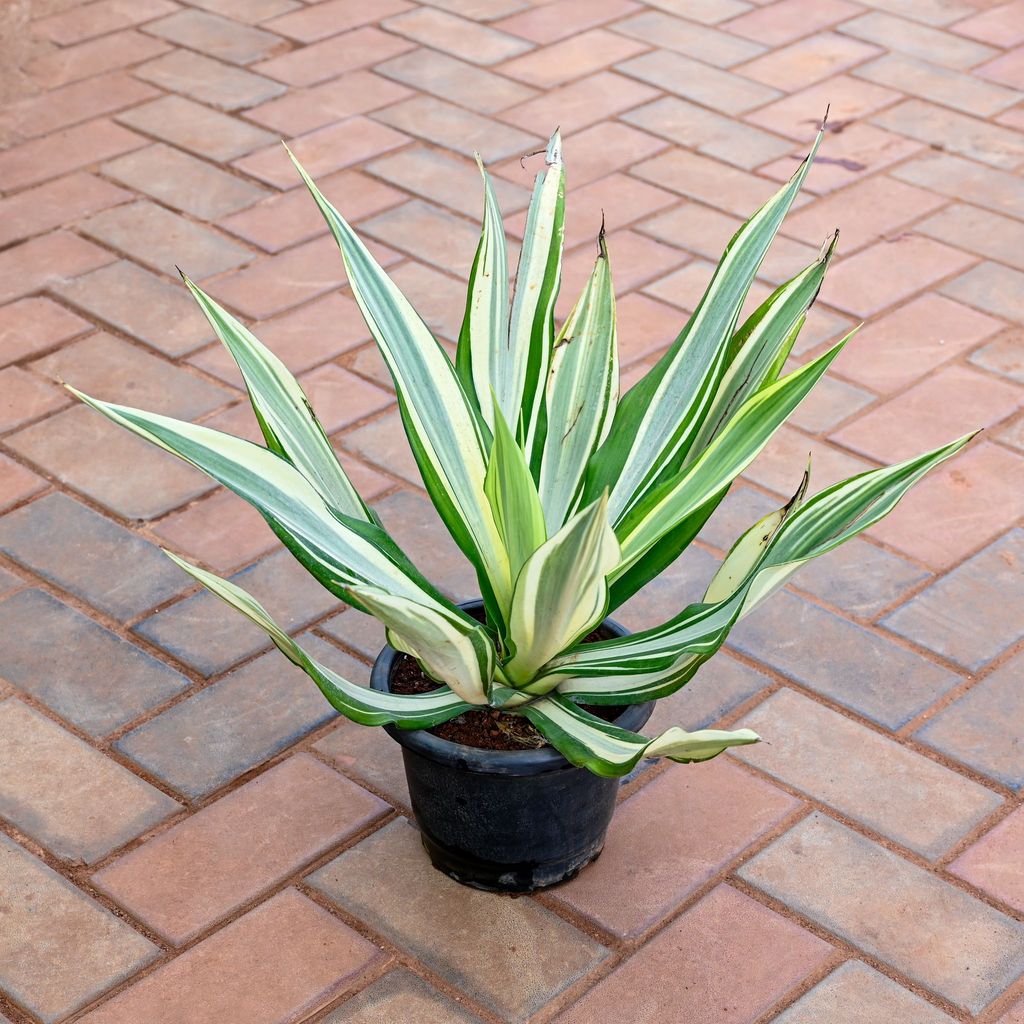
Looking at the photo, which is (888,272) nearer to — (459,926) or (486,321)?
(486,321)

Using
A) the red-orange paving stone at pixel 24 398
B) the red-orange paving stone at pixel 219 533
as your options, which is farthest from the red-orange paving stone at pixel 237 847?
the red-orange paving stone at pixel 24 398

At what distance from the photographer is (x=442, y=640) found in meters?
1.56

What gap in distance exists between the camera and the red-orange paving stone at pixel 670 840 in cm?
Answer: 189

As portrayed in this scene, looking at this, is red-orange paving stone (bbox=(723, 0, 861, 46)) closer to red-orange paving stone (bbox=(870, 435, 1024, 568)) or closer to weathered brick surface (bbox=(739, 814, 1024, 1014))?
red-orange paving stone (bbox=(870, 435, 1024, 568))

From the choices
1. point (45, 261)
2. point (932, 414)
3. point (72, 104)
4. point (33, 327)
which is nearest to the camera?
point (932, 414)

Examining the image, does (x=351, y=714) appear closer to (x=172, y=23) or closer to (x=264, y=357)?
(x=264, y=357)

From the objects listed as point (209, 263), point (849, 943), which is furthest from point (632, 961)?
point (209, 263)

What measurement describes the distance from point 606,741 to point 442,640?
21cm

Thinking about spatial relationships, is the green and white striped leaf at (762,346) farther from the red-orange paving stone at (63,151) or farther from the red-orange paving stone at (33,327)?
the red-orange paving stone at (63,151)

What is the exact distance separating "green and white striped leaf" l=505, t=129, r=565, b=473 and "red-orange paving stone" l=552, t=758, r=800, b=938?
53 cm

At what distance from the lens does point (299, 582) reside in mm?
2402

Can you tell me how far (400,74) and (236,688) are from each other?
213 cm

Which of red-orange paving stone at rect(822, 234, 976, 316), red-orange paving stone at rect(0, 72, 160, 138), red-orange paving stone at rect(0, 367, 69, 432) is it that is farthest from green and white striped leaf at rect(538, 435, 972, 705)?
red-orange paving stone at rect(0, 72, 160, 138)

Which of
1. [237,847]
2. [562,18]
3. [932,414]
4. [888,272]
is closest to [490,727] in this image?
[237,847]
